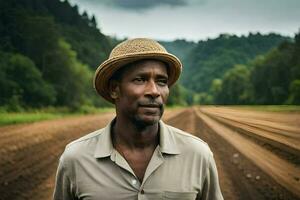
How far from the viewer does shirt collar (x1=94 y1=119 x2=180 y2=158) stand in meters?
2.39

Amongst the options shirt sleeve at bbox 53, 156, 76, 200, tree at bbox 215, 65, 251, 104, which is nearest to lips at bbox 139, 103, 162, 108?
shirt sleeve at bbox 53, 156, 76, 200

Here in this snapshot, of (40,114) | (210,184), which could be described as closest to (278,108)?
(210,184)

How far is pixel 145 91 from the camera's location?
242cm

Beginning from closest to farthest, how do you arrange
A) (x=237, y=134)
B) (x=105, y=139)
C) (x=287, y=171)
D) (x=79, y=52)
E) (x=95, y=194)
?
(x=95, y=194)
(x=105, y=139)
(x=287, y=171)
(x=237, y=134)
(x=79, y=52)

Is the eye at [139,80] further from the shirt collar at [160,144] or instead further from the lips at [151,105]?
the shirt collar at [160,144]

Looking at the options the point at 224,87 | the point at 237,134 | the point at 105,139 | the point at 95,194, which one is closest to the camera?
the point at 95,194

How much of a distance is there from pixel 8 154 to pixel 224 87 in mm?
2541

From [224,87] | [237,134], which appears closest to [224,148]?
[237,134]

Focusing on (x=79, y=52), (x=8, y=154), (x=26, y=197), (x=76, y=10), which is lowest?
(x=26, y=197)

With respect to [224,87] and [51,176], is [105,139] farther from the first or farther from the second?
[51,176]

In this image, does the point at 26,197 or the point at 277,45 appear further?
the point at 26,197

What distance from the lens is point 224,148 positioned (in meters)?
6.39

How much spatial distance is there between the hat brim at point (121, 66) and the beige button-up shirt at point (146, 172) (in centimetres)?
27

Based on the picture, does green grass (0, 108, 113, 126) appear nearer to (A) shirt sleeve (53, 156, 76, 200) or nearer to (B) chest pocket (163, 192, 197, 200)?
(A) shirt sleeve (53, 156, 76, 200)
